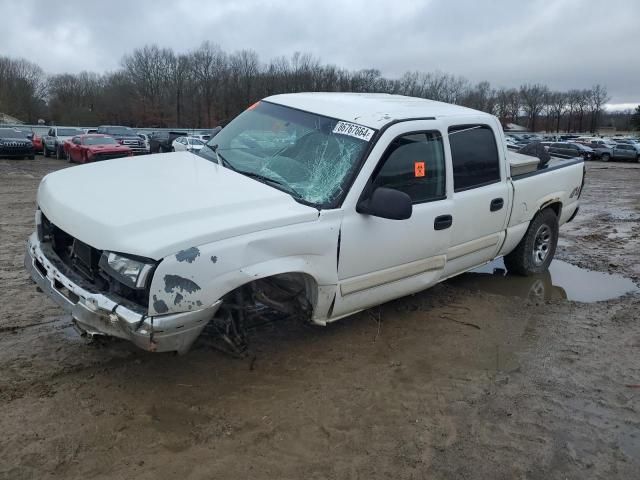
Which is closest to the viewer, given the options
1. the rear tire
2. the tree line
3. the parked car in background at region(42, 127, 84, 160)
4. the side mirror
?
the side mirror

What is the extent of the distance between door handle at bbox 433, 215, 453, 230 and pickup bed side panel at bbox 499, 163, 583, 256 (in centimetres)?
124

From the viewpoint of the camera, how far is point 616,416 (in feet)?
11.1

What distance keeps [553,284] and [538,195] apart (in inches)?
48.1

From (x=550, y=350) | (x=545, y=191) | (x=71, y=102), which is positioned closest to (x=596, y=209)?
(x=545, y=191)

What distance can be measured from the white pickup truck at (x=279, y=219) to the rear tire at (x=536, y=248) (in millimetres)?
799

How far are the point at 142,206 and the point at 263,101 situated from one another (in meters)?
2.23

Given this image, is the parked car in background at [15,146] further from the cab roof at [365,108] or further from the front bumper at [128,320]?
the front bumper at [128,320]

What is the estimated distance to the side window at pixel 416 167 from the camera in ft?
12.8

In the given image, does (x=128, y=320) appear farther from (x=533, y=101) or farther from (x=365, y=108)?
(x=533, y=101)

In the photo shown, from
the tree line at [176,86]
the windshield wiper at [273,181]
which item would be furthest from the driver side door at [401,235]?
the tree line at [176,86]

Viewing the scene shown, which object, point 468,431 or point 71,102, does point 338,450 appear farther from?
point 71,102

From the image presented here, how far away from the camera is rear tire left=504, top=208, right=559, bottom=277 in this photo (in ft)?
19.5

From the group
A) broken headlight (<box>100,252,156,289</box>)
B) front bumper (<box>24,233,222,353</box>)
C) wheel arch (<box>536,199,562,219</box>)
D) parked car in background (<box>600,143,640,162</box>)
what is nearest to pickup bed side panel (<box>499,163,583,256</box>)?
wheel arch (<box>536,199,562,219</box>)

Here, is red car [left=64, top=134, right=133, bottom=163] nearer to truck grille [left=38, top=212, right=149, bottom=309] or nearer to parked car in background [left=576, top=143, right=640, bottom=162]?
truck grille [left=38, top=212, right=149, bottom=309]
